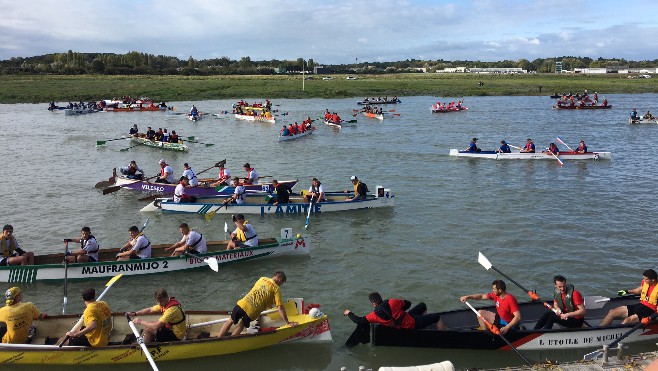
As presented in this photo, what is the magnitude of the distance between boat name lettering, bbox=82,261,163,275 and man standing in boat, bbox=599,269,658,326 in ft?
38.1

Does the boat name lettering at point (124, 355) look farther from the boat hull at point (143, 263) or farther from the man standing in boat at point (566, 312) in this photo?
→ the man standing in boat at point (566, 312)

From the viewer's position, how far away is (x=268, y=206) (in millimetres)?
21250

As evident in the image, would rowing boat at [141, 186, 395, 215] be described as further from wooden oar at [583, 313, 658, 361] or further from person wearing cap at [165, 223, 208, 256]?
wooden oar at [583, 313, 658, 361]

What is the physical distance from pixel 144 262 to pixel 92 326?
5010 mm

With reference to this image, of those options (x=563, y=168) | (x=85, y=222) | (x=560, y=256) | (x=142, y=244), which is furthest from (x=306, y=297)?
(x=563, y=168)

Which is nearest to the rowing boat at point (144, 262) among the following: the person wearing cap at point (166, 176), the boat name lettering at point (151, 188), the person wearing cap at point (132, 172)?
the boat name lettering at point (151, 188)

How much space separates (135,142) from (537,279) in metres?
33.2

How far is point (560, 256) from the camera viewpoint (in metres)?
16.9

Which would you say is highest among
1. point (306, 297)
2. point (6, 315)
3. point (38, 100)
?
point (38, 100)

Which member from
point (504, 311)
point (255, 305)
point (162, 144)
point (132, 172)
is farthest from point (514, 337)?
point (162, 144)

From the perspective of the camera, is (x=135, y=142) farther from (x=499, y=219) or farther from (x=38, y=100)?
(x=38, y=100)

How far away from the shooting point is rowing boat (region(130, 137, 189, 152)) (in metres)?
36.9

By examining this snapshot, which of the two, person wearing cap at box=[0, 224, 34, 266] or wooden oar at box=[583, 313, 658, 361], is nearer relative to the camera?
wooden oar at box=[583, 313, 658, 361]

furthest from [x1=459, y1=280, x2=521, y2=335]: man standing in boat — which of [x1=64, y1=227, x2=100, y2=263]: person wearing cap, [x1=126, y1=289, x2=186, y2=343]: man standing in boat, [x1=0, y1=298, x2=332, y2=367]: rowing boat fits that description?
[x1=64, y1=227, x2=100, y2=263]: person wearing cap
